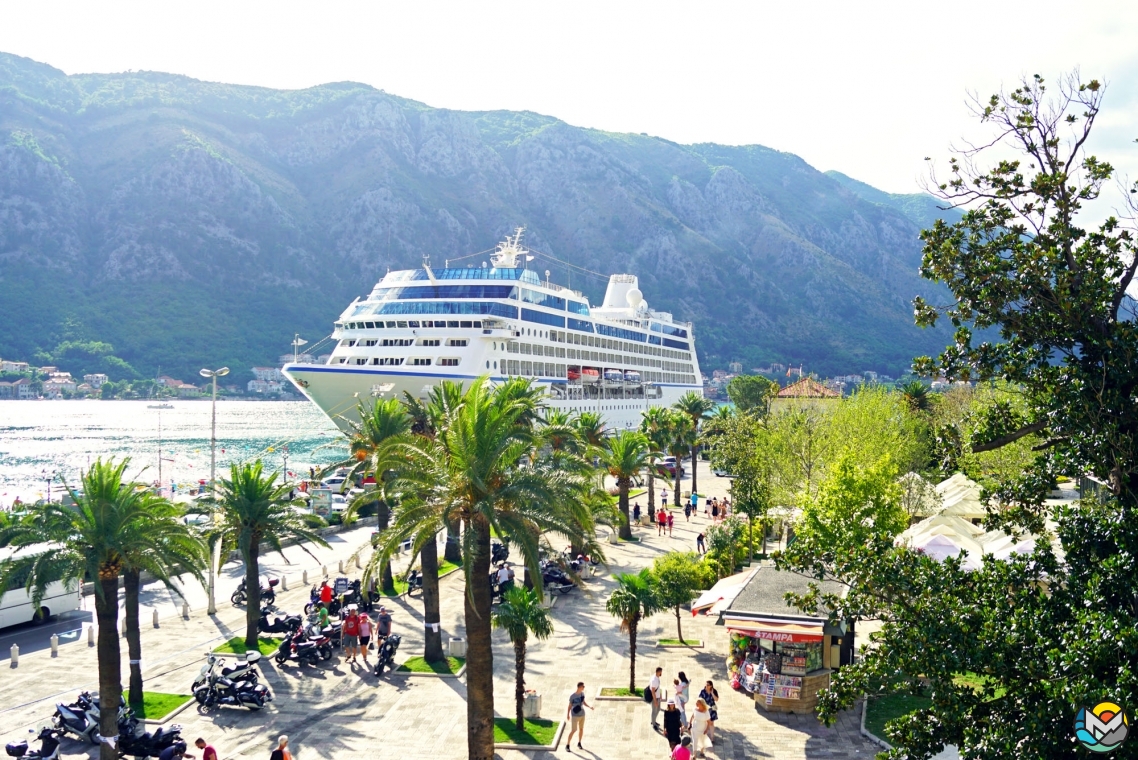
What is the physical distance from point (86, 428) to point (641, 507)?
11081 centimetres

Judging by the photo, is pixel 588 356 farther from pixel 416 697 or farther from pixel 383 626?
pixel 416 697

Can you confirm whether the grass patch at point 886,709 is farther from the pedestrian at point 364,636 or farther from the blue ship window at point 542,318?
the blue ship window at point 542,318

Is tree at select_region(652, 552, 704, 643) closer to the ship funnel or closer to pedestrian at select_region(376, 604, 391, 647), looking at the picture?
pedestrian at select_region(376, 604, 391, 647)

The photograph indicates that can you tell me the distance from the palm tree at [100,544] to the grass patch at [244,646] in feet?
16.6

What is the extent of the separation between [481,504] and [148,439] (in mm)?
111771

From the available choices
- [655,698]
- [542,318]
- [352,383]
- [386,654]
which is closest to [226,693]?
[386,654]

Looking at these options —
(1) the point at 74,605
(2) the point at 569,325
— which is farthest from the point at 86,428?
(1) the point at 74,605

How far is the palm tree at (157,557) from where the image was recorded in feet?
47.5

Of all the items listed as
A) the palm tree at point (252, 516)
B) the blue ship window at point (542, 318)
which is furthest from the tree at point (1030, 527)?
the blue ship window at point (542, 318)

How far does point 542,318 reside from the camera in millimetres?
66312

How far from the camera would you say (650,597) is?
16.8 meters

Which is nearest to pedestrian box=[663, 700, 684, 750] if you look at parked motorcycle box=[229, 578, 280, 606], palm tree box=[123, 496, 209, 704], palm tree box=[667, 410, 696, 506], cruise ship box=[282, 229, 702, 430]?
palm tree box=[123, 496, 209, 704]

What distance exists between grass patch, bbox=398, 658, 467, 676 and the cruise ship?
3198 cm

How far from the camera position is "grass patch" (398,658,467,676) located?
1803cm
